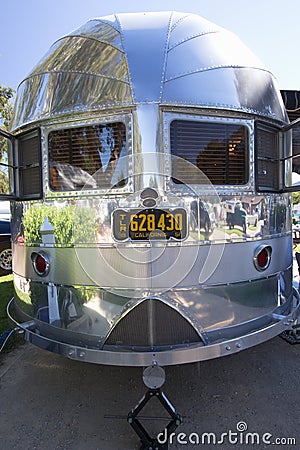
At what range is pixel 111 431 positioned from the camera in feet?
9.21

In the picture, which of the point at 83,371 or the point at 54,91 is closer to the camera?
the point at 54,91

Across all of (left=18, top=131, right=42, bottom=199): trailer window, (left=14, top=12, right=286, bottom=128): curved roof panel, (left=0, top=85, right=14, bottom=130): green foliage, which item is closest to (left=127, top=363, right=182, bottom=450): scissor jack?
(left=18, top=131, right=42, bottom=199): trailer window

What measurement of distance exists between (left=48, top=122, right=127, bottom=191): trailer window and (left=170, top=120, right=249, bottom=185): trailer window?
1.30 feet

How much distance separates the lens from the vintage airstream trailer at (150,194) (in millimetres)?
2588

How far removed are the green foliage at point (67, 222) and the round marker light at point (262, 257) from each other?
1.31 metres

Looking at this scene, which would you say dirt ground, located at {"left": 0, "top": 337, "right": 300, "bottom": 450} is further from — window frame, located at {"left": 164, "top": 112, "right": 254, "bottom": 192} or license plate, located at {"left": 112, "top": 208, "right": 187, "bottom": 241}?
window frame, located at {"left": 164, "top": 112, "right": 254, "bottom": 192}

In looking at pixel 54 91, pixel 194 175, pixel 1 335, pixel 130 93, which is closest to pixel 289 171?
pixel 194 175

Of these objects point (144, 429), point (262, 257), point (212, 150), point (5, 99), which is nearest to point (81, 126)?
point (212, 150)

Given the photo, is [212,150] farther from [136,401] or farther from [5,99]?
[5,99]

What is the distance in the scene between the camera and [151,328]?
8.68ft

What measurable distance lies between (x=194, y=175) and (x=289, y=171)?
1242mm

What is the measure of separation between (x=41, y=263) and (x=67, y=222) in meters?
0.45

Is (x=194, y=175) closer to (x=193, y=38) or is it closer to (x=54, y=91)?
(x=193, y=38)

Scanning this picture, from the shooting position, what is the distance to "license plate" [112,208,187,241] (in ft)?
8.46
